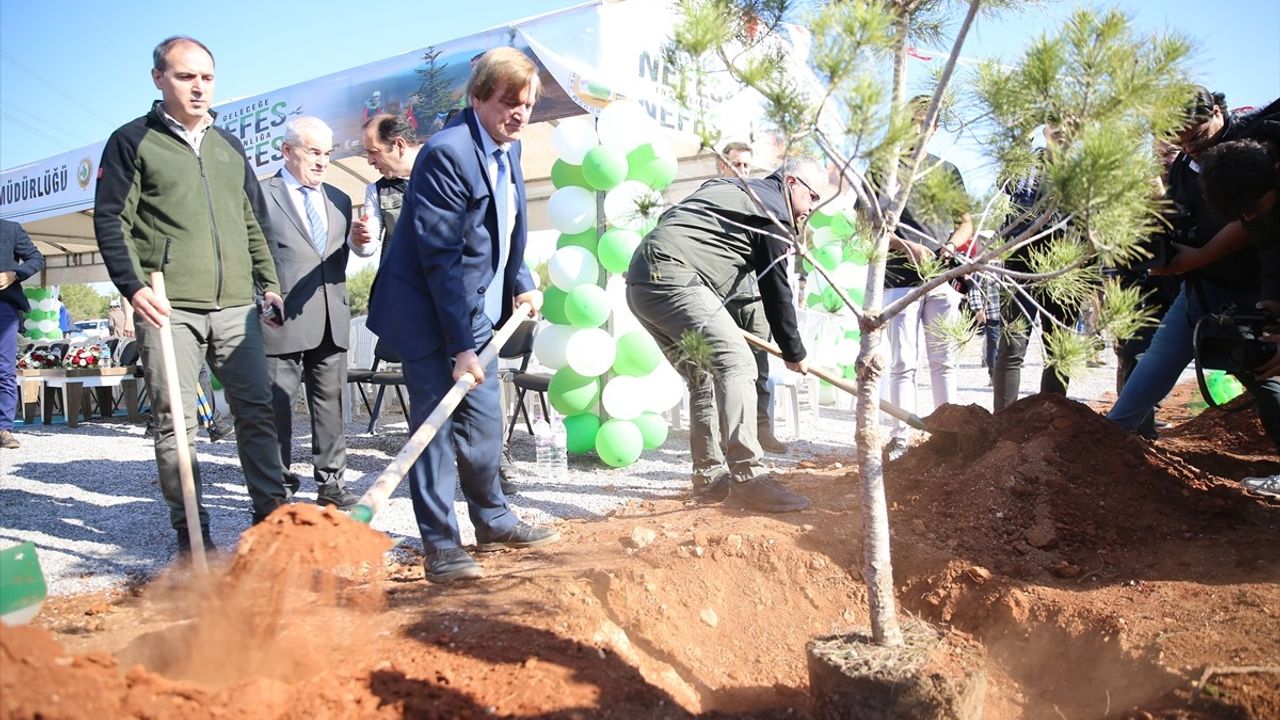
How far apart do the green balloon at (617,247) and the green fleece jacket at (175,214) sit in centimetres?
223

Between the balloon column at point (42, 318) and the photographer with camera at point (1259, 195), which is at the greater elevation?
the balloon column at point (42, 318)

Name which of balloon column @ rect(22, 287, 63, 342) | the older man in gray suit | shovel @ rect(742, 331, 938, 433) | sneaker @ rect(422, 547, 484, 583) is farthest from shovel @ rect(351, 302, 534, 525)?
balloon column @ rect(22, 287, 63, 342)

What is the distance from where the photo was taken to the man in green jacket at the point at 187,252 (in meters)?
2.96

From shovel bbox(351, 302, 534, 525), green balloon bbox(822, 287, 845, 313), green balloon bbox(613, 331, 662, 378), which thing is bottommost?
shovel bbox(351, 302, 534, 525)

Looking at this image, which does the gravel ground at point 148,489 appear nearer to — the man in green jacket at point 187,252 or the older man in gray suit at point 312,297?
the older man in gray suit at point 312,297

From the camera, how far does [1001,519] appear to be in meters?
3.29

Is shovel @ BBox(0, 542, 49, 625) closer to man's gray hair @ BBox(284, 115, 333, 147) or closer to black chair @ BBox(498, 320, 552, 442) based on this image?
man's gray hair @ BBox(284, 115, 333, 147)

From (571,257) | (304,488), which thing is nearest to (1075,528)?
(571,257)

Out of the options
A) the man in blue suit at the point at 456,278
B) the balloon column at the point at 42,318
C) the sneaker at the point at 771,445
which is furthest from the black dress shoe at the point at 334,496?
the balloon column at the point at 42,318

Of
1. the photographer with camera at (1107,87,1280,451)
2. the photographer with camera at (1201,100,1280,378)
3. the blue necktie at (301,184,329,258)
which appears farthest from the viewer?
the blue necktie at (301,184,329,258)

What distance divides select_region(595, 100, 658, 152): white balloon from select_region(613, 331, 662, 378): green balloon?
1.20 m

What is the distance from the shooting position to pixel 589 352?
499 cm

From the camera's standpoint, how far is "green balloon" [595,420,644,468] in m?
5.08

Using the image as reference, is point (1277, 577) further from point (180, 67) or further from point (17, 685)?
point (180, 67)
